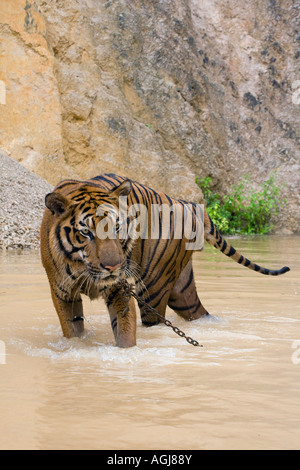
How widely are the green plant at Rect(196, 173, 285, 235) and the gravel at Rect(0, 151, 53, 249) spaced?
15.6 ft

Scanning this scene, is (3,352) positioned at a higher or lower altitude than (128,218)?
lower

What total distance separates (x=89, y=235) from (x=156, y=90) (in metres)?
12.1

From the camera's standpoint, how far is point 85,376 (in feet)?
8.89

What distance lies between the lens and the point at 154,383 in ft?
8.46

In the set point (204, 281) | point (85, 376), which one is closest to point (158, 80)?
point (204, 281)

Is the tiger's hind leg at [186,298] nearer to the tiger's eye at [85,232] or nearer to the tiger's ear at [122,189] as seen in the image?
the tiger's ear at [122,189]

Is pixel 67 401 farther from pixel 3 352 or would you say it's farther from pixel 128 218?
pixel 128 218

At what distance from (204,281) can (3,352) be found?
3348 millimetres

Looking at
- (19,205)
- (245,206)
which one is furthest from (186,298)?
(245,206)

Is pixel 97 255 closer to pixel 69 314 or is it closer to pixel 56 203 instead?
pixel 56 203

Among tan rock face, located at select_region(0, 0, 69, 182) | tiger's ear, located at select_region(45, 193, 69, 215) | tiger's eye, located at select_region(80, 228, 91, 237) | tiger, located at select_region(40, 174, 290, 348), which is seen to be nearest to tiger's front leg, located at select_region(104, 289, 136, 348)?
tiger, located at select_region(40, 174, 290, 348)

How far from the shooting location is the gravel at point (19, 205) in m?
9.15
